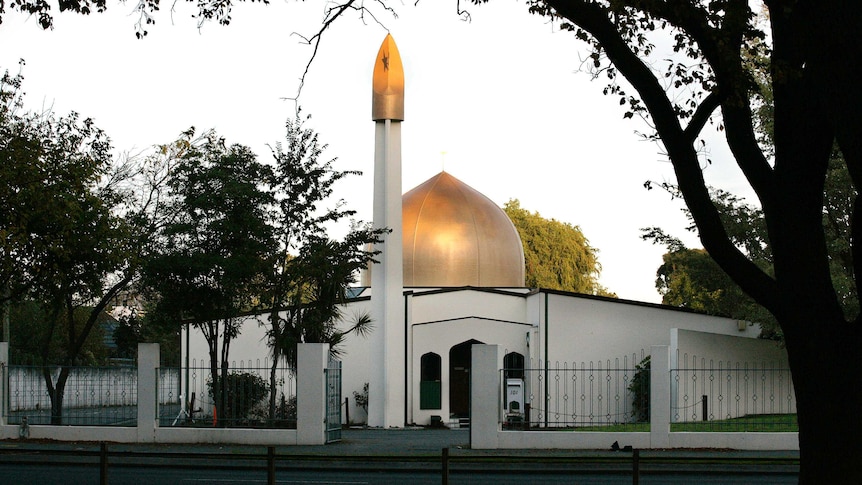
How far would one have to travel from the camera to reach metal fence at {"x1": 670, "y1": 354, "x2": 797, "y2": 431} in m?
22.0

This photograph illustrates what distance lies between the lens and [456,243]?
1683 inches

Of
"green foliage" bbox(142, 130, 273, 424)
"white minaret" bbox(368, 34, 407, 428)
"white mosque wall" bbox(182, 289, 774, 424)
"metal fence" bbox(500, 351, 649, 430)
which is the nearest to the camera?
"green foliage" bbox(142, 130, 273, 424)

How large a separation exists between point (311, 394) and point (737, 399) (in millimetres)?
8827

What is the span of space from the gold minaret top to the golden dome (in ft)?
30.6

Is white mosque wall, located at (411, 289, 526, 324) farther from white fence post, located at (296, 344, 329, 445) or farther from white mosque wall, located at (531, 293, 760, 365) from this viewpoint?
white fence post, located at (296, 344, 329, 445)

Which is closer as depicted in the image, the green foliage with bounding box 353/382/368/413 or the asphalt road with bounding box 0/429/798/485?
the asphalt road with bounding box 0/429/798/485

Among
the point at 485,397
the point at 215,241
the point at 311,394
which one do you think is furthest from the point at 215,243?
the point at 485,397

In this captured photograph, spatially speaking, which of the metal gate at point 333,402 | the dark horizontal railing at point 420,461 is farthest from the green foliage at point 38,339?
the dark horizontal railing at point 420,461

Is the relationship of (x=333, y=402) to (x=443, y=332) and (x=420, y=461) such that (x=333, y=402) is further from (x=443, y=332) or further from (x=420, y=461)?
(x=443, y=332)

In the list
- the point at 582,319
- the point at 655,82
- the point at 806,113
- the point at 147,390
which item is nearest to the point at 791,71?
the point at 806,113

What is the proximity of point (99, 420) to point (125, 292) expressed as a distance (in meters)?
10.4

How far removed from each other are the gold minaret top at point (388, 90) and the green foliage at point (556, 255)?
35.2 m

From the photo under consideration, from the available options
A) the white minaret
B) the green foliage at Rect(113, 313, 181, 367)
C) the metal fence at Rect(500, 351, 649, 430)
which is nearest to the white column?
the white minaret

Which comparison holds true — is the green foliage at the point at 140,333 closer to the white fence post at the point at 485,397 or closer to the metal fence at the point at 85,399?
the metal fence at the point at 85,399
